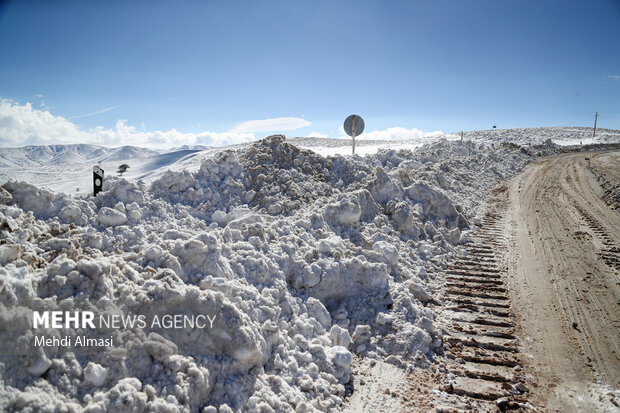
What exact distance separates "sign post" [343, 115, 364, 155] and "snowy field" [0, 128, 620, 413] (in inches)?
169

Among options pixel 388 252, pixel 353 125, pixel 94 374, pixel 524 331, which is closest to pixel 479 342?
pixel 524 331

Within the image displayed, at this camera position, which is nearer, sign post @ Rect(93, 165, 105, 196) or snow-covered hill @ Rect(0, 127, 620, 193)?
sign post @ Rect(93, 165, 105, 196)

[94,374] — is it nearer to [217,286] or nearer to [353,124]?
[217,286]

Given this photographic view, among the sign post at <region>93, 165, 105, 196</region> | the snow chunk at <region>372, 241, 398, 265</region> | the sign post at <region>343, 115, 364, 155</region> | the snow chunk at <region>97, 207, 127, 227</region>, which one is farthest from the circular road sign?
the snow chunk at <region>97, 207, 127, 227</region>

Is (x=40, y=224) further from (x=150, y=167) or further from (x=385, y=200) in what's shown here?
(x=150, y=167)

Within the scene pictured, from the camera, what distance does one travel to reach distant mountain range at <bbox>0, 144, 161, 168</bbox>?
26.9 meters

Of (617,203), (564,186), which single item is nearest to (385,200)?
(617,203)

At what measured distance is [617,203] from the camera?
39.6ft

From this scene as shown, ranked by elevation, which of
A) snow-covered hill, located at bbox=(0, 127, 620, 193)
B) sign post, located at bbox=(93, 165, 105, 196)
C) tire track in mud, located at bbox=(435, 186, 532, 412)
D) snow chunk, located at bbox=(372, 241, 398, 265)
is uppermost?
snow-covered hill, located at bbox=(0, 127, 620, 193)

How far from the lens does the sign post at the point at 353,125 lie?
11.6 m

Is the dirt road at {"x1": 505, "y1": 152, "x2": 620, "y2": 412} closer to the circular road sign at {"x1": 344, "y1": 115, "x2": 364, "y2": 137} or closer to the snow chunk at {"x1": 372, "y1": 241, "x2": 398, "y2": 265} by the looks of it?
the snow chunk at {"x1": 372, "y1": 241, "x2": 398, "y2": 265}

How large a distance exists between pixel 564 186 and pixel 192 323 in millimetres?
18266

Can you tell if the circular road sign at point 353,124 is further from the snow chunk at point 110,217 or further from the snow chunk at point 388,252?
the snow chunk at point 110,217

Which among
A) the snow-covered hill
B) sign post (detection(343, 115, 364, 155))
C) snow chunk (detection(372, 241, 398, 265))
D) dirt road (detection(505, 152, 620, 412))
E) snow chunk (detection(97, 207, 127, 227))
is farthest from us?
the snow-covered hill
